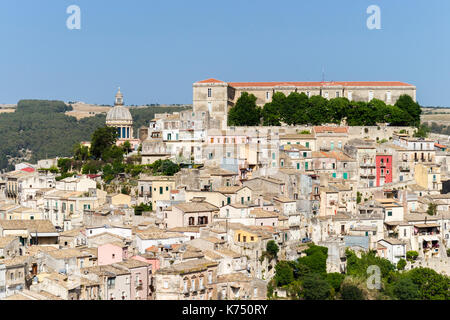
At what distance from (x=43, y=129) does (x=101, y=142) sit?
54.0m

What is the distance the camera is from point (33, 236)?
1300 inches

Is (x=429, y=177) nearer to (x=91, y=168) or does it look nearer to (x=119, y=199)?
(x=119, y=199)

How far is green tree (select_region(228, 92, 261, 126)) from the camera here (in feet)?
157

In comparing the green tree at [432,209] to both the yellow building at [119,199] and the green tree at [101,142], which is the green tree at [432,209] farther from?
the green tree at [101,142]

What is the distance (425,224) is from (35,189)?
19508 mm

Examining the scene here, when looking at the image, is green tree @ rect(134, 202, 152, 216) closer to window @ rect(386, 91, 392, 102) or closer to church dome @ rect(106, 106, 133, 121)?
church dome @ rect(106, 106, 133, 121)

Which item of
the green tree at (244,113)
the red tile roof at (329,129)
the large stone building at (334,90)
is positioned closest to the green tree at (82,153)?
the green tree at (244,113)

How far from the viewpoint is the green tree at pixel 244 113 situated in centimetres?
4778

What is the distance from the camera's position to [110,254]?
29.6 metres

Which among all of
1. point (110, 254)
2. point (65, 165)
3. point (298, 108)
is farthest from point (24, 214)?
point (298, 108)

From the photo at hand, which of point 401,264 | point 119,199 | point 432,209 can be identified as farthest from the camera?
point 432,209

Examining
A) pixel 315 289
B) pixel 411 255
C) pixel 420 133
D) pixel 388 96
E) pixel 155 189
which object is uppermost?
pixel 388 96
